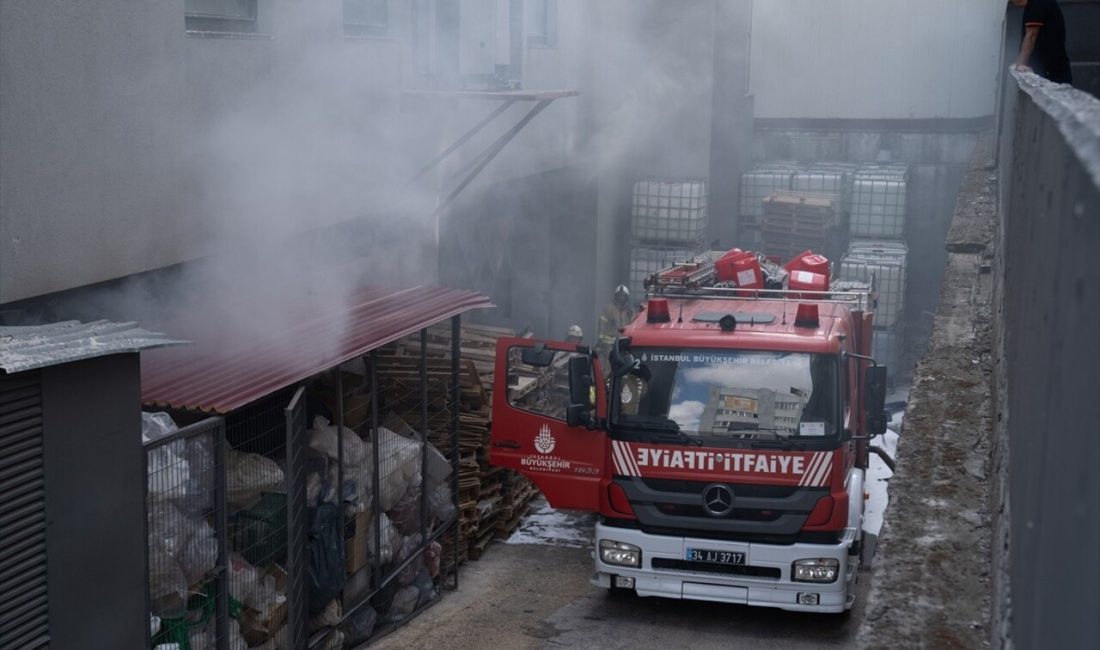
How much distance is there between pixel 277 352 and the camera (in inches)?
263

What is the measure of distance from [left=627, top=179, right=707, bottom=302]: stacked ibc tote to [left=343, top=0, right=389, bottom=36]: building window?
7547 mm

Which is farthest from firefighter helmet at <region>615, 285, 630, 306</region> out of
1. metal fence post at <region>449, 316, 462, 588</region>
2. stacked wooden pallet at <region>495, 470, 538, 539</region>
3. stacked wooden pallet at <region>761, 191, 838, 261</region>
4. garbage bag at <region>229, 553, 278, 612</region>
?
stacked wooden pallet at <region>761, 191, 838, 261</region>

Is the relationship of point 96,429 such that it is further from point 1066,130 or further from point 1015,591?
point 1066,130

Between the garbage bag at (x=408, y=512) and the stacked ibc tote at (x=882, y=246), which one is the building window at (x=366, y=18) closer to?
the garbage bag at (x=408, y=512)

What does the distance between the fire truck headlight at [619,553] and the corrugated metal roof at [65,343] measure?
12.4 feet

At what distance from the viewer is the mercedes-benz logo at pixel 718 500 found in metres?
7.87

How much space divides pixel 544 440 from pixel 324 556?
70.8 inches

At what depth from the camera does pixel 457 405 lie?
346 inches

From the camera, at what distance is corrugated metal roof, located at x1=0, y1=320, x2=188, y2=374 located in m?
4.37

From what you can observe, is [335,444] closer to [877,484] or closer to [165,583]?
[165,583]

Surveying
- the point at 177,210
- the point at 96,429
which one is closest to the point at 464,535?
Result: the point at 177,210

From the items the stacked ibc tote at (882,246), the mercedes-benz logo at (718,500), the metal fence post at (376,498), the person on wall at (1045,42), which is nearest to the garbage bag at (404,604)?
the metal fence post at (376,498)

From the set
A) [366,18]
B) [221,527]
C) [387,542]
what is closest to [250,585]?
[221,527]

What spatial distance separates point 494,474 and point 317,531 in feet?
11.2
